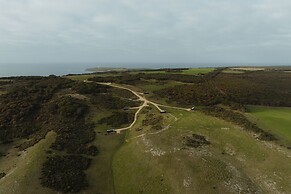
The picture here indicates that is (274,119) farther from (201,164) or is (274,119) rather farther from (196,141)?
(201,164)

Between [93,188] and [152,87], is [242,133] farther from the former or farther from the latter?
[152,87]

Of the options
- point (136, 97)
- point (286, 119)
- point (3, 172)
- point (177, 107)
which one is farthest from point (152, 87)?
point (3, 172)

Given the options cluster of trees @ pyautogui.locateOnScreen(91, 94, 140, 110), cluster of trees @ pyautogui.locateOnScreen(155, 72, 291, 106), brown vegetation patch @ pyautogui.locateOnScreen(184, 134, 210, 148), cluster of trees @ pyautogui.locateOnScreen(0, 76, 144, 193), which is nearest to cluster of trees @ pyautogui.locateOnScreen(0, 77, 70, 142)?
cluster of trees @ pyautogui.locateOnScreen(0, 76, 144, 193)

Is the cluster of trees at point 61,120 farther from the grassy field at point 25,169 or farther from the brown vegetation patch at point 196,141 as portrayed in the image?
the brown vegetation patch at point 196,141

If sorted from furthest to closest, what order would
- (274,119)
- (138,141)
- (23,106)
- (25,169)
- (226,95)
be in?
(226,95)
(23,106)
(274,119)
(138,141)
(25,169)

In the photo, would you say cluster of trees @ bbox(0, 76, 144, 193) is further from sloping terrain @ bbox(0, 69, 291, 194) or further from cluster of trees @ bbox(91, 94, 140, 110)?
sloping terrain @ bbox(0, 69, 291, 194)

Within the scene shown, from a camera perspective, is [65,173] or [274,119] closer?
[65,173]

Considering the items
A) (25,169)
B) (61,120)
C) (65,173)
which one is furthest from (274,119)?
(25,169)
